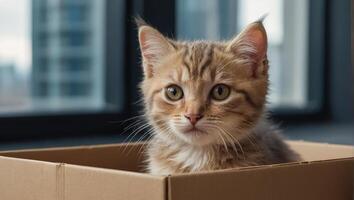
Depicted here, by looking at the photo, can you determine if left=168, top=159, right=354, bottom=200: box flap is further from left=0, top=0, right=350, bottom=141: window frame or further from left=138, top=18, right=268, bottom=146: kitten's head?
left=0, top=0, right=350, bottom=141: window frame

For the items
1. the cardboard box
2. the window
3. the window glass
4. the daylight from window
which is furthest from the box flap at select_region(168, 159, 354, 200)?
the window

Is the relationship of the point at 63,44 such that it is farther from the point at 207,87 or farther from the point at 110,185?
the point at 110,185

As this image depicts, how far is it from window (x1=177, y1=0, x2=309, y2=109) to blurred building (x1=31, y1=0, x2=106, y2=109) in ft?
1.43

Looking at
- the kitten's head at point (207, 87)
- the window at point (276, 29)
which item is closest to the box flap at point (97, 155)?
the kitten's head at point (207, 87)

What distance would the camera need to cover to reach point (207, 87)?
1.24 meters

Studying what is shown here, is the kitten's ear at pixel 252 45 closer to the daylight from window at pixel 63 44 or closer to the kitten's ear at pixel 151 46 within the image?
the kitten's ear at pixel 151 46

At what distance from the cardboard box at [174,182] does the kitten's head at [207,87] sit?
234 millimetres

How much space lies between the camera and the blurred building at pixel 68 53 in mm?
2170

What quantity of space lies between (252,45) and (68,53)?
3.74 feet

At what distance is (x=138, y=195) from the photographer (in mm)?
891

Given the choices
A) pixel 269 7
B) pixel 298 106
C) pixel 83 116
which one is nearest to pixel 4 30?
pixel 83 116

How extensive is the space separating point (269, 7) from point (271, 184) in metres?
2.00

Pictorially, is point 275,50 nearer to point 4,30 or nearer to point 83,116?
point 83,116

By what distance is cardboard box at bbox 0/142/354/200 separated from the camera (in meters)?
0.89
